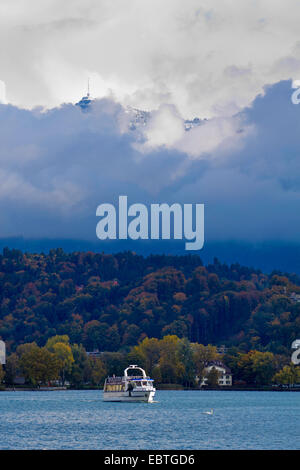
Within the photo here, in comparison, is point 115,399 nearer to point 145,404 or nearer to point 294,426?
point 145,404

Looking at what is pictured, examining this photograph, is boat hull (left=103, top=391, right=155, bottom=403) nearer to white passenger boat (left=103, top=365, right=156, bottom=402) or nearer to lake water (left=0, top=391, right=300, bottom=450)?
white passenger boat (left=103, top=365, right=156, bottom=402)

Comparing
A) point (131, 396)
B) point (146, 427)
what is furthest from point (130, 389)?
point (146, 427)

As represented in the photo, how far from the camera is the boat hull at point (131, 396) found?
150 meters

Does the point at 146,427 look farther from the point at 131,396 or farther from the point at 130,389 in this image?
the point at 130,389

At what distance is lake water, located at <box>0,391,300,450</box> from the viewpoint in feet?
271

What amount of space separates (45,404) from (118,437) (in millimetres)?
60504

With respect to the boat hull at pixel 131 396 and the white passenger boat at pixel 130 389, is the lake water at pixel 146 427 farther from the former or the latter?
the white passenger boat at pixel 130 389

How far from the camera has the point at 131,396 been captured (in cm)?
15175

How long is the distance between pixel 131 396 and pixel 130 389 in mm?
1071
